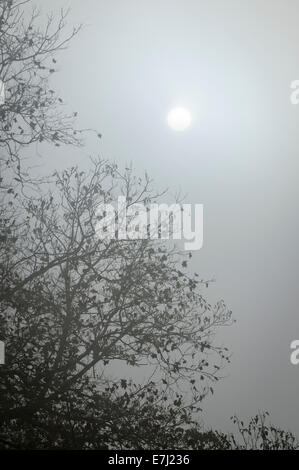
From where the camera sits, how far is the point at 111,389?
8750mm

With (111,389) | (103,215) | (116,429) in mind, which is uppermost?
(103,215)

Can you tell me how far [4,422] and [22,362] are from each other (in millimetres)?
942

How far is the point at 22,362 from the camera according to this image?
23.7 feet

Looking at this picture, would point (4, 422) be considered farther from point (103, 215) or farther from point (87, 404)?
point (103, 215)
